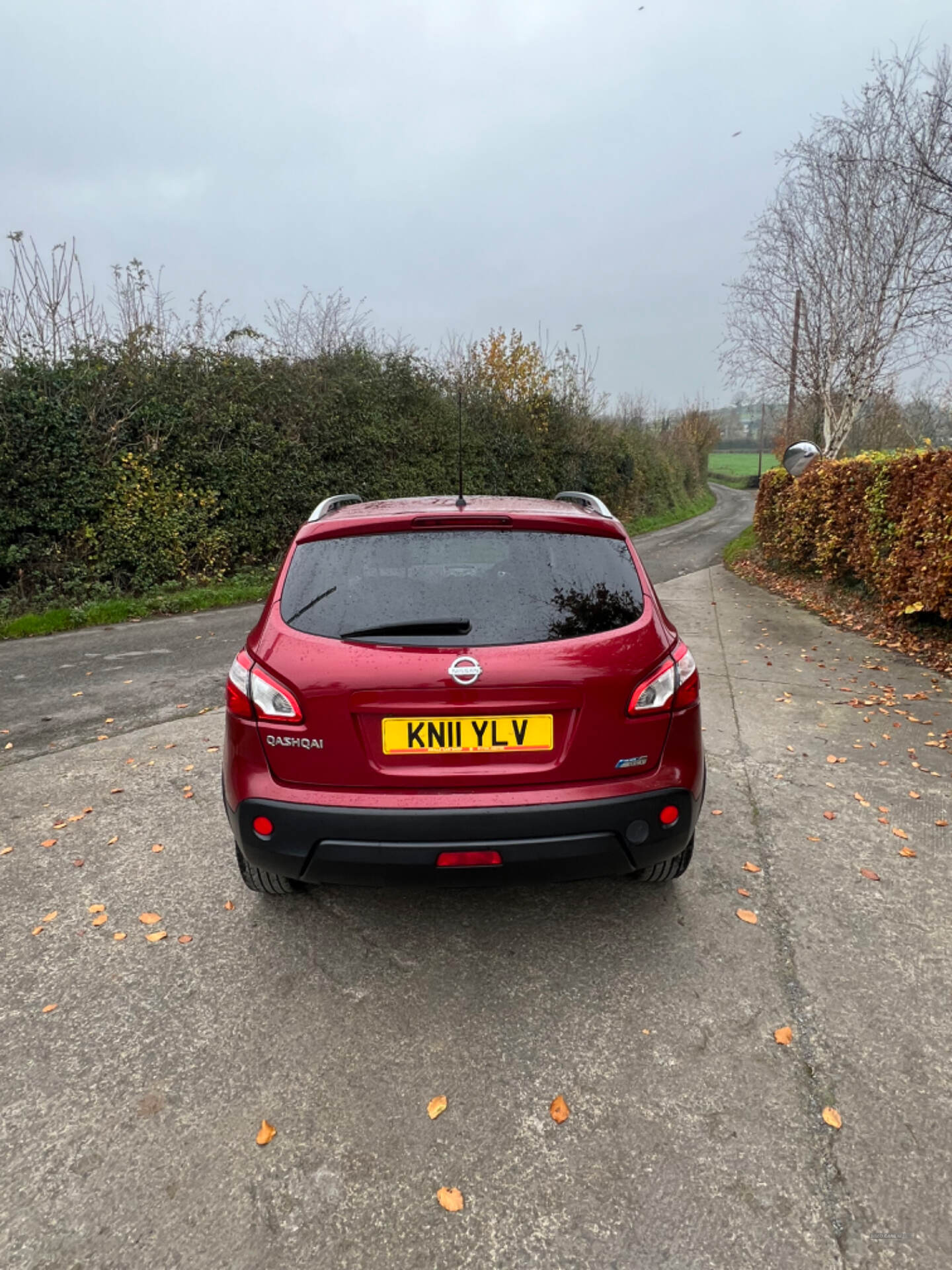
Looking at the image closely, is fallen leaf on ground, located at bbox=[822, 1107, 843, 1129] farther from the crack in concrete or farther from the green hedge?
the green hedge

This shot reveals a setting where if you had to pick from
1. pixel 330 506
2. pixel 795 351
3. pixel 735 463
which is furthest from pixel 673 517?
pixel 735 463

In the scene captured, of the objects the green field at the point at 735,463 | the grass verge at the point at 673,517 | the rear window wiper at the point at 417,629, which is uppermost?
the rear window wiper at the point at 417,629

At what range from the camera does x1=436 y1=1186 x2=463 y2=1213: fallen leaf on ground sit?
70.8 inches

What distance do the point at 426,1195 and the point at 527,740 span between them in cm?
121

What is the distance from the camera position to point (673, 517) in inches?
1227

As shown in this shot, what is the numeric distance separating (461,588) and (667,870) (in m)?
1.34

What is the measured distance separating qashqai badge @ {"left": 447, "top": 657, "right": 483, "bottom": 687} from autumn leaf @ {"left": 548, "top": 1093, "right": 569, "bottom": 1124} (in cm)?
121

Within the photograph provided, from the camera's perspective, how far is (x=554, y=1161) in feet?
6.29

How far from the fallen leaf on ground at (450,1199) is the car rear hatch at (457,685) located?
3.39 ft

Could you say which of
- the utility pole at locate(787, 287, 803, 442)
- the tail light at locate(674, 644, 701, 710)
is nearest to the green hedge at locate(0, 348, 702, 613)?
the tail light at locate(674, 644, 701, 710)

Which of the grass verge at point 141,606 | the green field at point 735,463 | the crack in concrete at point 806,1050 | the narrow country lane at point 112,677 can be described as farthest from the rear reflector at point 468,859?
the green field at point 735,463

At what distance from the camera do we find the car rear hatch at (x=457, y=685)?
92.4 inches

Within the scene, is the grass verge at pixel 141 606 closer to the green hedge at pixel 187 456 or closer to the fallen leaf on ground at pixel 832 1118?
the green hedge at pixel 187 456

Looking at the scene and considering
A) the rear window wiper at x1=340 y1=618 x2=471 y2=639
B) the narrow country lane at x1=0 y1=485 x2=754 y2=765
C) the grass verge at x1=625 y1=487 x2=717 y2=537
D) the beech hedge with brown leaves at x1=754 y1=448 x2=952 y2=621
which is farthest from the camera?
the grass verge at x1=625 y1=487 x2=717 y2=537
